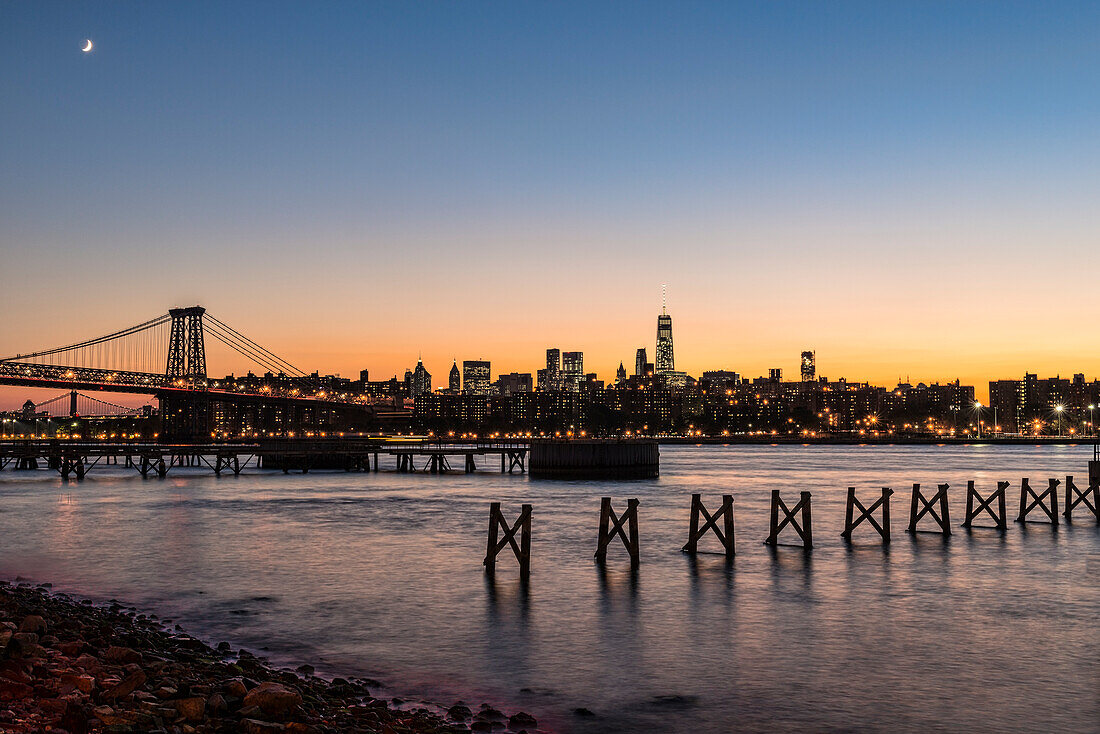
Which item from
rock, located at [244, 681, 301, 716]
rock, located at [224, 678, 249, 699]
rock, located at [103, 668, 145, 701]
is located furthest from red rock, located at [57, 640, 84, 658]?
rock, located at [244, 681, 301, 716]

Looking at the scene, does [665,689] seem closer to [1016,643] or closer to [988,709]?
[988,709]

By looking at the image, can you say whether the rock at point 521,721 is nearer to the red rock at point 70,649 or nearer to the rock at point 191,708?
the rock at point 191,708

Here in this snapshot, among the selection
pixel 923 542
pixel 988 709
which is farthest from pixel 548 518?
pixel 988 709

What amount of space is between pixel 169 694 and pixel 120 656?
260cm

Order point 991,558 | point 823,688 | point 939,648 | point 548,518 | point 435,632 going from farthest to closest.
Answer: point 548,518
point 991,558
point 435,632
point 939,648
point 823,688

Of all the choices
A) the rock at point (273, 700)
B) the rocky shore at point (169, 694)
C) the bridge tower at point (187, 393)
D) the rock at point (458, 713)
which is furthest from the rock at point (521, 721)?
the bridge tower at point (187, 393)

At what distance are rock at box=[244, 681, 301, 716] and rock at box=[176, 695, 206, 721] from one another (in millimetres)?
560

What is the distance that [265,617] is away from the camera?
2273cm

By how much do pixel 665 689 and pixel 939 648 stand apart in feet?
22.2

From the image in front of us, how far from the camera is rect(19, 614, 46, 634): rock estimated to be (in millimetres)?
15703

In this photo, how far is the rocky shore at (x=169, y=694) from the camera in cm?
1138

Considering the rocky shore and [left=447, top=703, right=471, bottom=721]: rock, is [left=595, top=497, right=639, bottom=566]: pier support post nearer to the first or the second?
the rocky shore

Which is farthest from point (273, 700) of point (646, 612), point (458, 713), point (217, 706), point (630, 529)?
point (630, 529)

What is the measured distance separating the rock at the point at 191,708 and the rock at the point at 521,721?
15.3 ft
